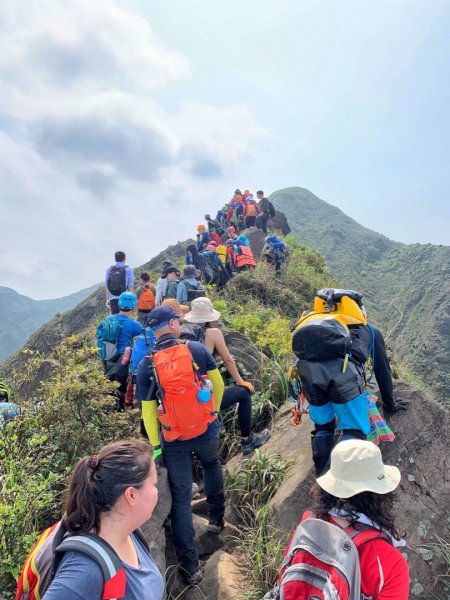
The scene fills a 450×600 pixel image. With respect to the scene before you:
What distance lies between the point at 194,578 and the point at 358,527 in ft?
6.74

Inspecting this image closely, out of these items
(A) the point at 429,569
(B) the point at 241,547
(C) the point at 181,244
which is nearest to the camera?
(A) the point at 429,569

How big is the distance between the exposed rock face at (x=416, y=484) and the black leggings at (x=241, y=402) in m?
0.47

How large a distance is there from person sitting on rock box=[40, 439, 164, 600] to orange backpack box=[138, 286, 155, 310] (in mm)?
Result: 6495

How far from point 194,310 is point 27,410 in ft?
6.65

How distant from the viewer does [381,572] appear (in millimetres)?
1765

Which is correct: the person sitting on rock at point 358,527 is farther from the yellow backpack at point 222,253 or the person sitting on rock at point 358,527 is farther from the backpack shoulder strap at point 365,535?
the yellow backpack at point 222,253

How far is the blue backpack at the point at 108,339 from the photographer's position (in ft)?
17.5

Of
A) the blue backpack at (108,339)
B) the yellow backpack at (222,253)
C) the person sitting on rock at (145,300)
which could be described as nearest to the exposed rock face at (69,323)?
the yellow backpack at (222,253)

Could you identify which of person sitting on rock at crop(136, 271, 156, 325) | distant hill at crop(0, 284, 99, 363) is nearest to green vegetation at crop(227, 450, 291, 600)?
person sitting on rock at crop(136, 271, 156, 325)

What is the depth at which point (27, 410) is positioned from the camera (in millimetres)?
4188

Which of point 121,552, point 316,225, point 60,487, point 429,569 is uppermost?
point 316,225

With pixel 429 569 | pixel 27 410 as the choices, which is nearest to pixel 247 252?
pixel 27 410

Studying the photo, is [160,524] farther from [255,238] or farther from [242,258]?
[255,238]

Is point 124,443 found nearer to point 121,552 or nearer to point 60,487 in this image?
point 121,552
